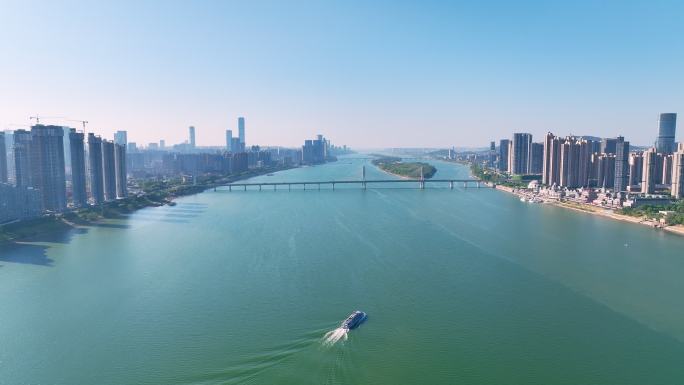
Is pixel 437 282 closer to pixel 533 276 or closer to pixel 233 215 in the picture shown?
pixel 533 276

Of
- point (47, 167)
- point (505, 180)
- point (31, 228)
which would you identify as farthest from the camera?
point (505, 180)

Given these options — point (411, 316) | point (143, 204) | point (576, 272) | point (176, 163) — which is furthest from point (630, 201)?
point (176, 163)

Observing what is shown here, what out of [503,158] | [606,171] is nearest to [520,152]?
[503,158]

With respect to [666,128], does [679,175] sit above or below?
below

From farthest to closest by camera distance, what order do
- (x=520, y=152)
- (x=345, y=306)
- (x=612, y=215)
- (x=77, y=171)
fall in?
1. (x=520, y=152)
2. (x=77, y=171)
3. (x=612, y=215)
4. (x=345, y=306)

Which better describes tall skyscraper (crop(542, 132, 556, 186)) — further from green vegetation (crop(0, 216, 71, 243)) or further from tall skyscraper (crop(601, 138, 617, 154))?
green vegetation (crop(0, 216, 71, 243))

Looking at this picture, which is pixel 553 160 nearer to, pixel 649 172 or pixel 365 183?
pixel 649 172
